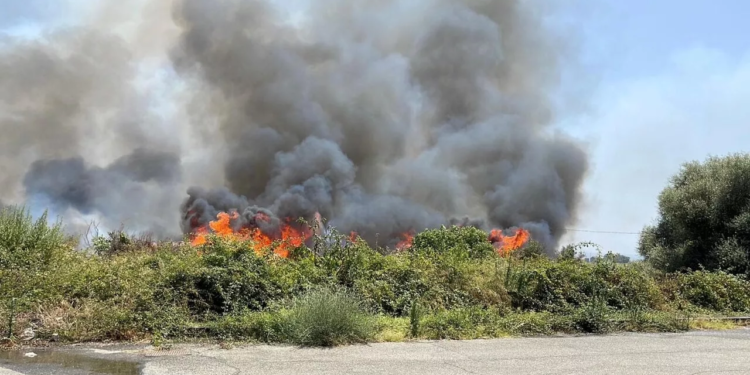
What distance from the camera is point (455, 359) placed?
24.1 ft

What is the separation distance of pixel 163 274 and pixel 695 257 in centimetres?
1792

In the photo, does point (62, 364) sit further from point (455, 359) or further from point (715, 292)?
point (715, 292)

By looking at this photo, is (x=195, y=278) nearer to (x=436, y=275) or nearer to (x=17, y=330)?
(x=17, y=330)

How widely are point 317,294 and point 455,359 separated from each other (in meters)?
2.31

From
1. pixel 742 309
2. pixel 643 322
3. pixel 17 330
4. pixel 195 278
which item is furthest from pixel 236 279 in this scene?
pixel 742 309

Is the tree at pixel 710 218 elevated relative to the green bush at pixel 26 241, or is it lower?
elevated

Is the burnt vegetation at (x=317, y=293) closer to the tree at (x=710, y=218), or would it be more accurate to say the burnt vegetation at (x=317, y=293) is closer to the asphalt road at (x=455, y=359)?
the asphalt road at (x=455, y=359)

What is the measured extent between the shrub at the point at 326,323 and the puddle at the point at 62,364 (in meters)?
2.22

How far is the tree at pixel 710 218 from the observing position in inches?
696

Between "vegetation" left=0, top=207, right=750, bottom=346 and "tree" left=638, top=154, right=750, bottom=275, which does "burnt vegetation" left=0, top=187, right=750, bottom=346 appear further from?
"tree" left=638, top=154, right=750, bottom=275

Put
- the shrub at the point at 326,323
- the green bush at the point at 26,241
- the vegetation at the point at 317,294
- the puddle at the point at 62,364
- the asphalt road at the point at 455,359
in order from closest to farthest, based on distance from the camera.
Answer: the puddle at the point at 62,364 → the asphalt road at the point at 455,359 → the shrub at the point at 326,323 → the vegetation at the point at 317,294 → the green bush at the point at 26,241

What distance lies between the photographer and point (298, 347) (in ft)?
25.5

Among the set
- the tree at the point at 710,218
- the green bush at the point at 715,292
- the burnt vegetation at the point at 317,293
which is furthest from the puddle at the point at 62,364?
the tree at the point at 710,218

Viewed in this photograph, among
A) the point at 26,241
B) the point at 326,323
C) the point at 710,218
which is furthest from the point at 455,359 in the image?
the point at 710,218
